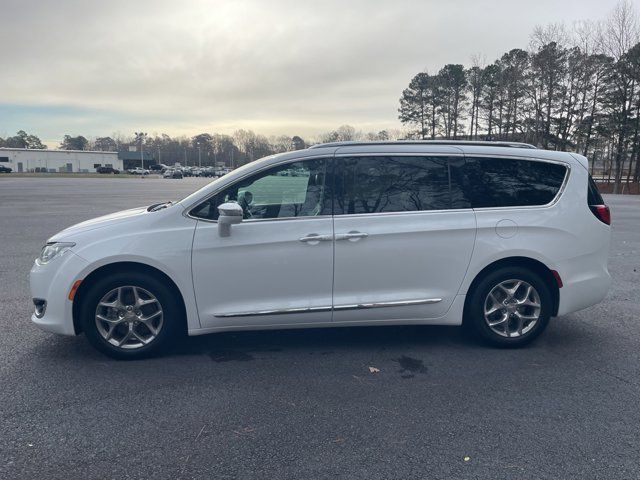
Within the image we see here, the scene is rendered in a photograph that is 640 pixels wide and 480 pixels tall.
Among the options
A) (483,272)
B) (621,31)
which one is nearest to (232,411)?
(483,272)

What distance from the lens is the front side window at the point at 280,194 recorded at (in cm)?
422

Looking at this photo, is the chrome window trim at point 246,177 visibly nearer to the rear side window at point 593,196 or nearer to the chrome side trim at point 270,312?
the chrome side trim at point 270,312

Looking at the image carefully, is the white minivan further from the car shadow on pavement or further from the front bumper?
the car shadow on pavement

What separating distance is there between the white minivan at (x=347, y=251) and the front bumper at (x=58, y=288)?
12mm

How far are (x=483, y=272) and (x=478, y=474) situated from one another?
2161 mm

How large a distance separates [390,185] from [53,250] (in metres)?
2.99

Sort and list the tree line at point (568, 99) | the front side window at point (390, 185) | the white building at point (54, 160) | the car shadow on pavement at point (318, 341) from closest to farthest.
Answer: the front side window at point (390, 185) < the car shadow on pavement at point (318, 341) < the tree line at point (568, 99) < the white building at point (54, 160)

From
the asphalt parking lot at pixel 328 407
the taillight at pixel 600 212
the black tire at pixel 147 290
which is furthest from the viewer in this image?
the taillight at pixel 600 212

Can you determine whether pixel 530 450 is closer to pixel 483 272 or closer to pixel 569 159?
pixel 483 272

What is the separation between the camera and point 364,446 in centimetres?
292

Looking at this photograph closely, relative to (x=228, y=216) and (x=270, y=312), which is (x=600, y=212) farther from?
(x=228, y=216)

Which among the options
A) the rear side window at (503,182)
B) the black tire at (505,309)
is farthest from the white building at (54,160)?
the black tire at (505,309)

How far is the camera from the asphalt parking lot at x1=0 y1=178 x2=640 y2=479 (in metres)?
2.75

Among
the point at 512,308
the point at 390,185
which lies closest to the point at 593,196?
the point at 512,308
